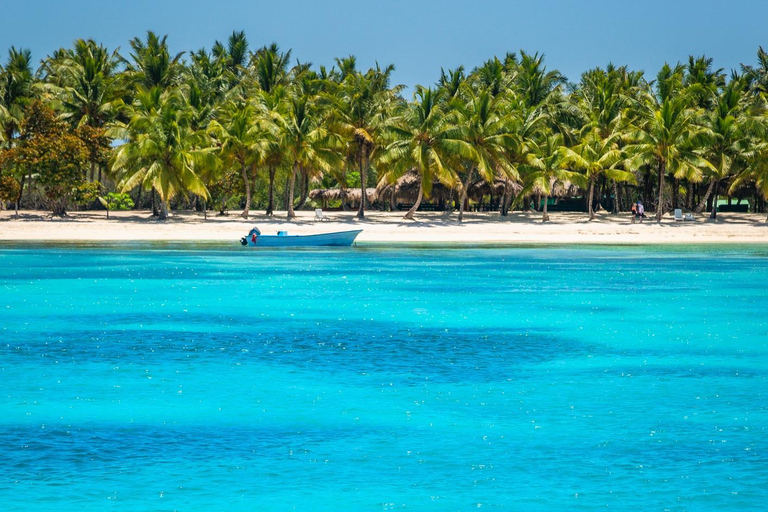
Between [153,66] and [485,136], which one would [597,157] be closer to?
[485,136]

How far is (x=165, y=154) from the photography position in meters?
50.1

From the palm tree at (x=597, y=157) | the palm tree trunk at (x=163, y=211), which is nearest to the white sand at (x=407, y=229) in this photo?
the palm tree trunk at (x=163, y=211)

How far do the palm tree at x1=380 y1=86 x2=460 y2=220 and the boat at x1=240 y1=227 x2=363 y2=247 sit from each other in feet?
37.2

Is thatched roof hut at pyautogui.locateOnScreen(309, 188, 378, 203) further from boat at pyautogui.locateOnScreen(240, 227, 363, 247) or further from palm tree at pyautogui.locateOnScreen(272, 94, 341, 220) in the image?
boat at pyautogui.locateOnScreen(240, 227, 363, 247)

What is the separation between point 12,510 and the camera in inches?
255

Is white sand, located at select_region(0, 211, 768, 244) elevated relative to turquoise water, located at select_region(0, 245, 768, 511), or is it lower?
elevated

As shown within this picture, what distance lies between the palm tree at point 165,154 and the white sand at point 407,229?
6.55ft

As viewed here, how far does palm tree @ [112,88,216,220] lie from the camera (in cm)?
4944

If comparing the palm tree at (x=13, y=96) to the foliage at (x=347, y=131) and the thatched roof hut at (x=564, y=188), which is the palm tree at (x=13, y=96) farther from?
the thatched roof hut at (x=564, y=188)

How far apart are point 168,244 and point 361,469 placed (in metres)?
35.1

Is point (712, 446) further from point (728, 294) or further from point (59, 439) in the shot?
point (728, 294)

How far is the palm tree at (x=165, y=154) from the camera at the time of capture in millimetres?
49438

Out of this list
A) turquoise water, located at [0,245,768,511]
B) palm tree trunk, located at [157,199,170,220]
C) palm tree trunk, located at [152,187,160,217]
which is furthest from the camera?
palm tree trunk, located at [152,187,160,217]

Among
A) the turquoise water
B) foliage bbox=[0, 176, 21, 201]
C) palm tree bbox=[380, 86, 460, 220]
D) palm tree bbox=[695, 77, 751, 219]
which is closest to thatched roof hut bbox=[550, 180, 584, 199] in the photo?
palm tree bbox=[695, 77, 751, 219]
